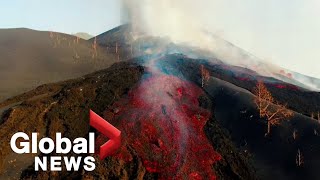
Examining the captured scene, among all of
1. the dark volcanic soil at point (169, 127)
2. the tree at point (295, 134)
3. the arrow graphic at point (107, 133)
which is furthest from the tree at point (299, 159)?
the arrow graphic at point (107, 133)

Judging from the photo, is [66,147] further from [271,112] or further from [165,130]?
[271,112]

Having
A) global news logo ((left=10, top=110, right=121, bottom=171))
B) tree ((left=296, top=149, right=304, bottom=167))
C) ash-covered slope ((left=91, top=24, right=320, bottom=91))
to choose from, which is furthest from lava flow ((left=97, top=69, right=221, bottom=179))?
ash-covered slope ((left=91, top=24, right=320, bottom=91))

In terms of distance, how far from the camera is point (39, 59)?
12581 centimetres

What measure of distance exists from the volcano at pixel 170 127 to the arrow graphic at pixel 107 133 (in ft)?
2.87

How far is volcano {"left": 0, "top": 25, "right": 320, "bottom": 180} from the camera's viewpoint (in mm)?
58188

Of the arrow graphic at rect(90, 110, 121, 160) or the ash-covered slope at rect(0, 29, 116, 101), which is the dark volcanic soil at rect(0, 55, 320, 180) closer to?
the arrow graphic at rect(90, 110, 121, 160)

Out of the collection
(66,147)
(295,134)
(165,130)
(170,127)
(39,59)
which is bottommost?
(39,59)

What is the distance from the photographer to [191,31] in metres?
178

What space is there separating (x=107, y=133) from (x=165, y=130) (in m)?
8.99

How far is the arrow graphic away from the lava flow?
969 millimetres

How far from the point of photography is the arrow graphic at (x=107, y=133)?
5969 centimetres

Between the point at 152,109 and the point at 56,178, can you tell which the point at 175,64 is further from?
the point at 56,178

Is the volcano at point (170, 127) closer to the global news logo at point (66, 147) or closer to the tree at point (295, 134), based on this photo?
the tree at point (295, 134)

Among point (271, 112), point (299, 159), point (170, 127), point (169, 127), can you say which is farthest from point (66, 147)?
point (271, 112)
